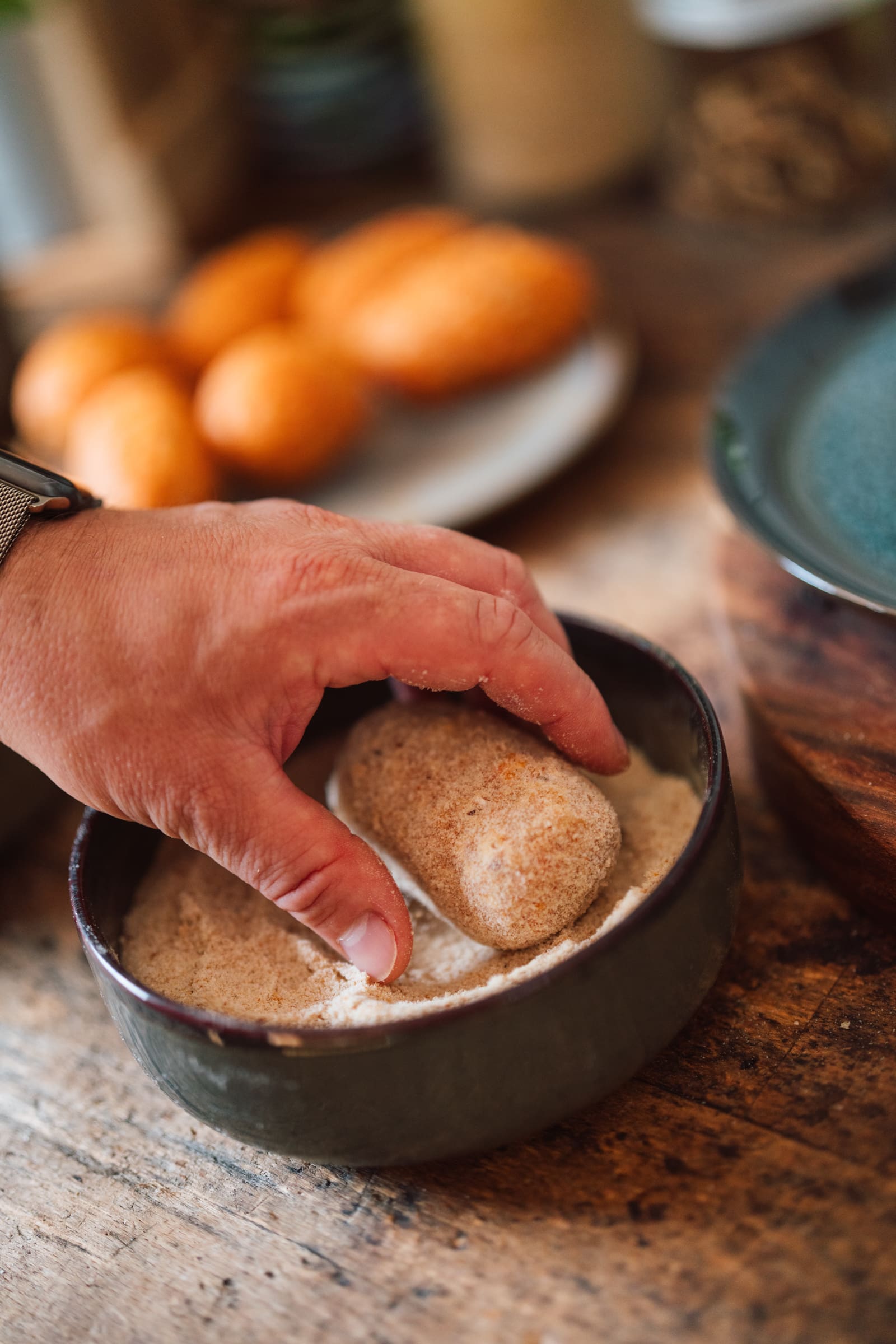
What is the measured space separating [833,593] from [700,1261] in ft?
0.91

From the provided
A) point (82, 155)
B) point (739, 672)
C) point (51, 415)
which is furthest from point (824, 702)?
point (82, 155)

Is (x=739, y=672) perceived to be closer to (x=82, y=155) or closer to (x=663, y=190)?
(x=663, y=190)

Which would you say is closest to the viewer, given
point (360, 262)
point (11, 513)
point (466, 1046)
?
point (466, 1046)

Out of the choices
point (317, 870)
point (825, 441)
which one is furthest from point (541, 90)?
point (317, 870)

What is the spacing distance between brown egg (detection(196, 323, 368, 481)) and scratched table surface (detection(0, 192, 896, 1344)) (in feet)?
1.33

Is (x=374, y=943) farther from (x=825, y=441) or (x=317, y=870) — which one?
(x=825, y=441)

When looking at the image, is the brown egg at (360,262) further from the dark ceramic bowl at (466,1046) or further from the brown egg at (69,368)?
the dark ceramic bowl at (466,1046)

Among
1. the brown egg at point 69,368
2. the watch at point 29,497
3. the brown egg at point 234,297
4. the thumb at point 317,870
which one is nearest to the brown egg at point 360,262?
the brown egg at point 234,297

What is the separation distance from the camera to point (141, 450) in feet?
2.65

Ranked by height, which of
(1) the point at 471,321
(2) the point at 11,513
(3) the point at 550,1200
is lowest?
(3) the point at 550,1200

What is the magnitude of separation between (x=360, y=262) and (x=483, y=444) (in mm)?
244

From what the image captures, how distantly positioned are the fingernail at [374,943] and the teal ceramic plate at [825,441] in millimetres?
248

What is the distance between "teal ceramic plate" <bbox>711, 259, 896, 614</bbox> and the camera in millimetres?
566

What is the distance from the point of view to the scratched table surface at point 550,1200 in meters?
0.39
